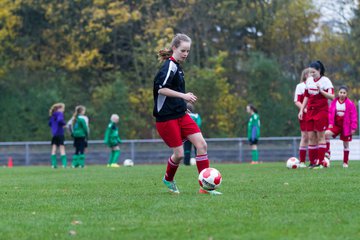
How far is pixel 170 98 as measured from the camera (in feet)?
35.4

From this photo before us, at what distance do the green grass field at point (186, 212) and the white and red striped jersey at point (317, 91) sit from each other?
466 cm

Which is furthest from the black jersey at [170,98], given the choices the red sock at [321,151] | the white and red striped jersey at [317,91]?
Answer: the red sock at [321,151]

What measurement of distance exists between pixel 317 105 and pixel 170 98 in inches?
282

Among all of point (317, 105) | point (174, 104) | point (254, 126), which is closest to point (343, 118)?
point (317, 105)

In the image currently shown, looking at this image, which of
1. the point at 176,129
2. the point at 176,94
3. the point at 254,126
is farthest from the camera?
the point at 254,126

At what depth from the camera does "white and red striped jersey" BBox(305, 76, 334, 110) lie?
56.0 feet

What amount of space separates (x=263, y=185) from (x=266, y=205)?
353 cm

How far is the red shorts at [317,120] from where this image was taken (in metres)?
17.1

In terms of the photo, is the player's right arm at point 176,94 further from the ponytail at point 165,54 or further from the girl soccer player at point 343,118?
the girl soccer player at point 343,118

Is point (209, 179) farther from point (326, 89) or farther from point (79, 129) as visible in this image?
point (79, 129)

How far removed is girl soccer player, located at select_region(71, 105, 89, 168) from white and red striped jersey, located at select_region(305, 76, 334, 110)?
420 inches

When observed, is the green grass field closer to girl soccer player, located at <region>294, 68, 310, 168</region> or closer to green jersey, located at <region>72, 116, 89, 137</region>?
girl soccer player, located at <region>294, 68, 310, 168</region>

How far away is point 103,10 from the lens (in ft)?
130

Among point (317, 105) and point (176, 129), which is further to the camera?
point (317, 105)
